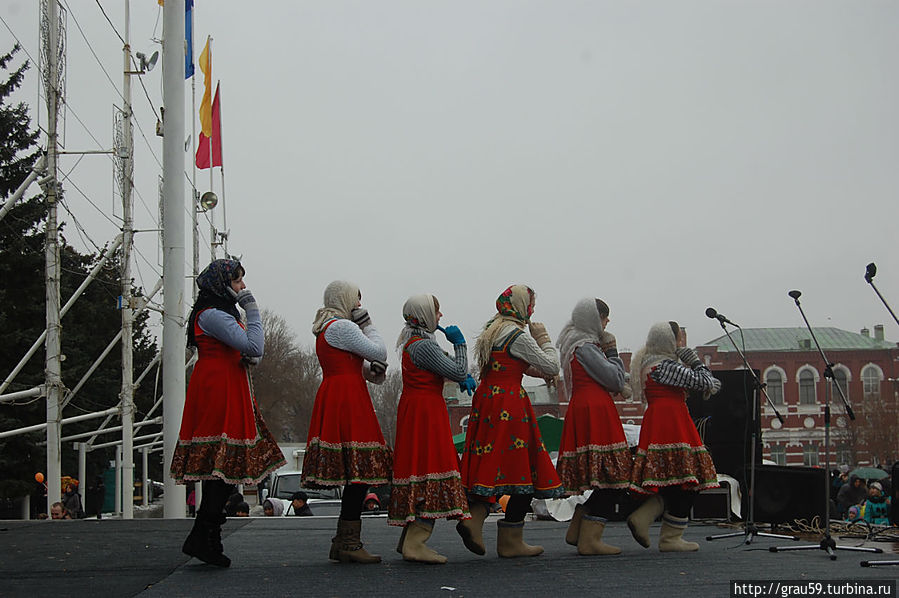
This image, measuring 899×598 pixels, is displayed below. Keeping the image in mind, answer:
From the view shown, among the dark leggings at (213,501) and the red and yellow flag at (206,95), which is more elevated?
the red and yellow flag at (206,95)

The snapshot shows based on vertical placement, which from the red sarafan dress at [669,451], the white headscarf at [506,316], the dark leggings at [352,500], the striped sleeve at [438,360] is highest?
the white headscarf at [506,316]

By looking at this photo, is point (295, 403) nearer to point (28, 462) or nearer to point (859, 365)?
point (28, 462)

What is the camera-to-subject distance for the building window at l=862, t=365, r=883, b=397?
74.7 m

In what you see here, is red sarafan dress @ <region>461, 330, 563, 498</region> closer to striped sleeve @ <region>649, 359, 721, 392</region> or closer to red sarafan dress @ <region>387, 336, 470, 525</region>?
red sarafan dress @ <region>387, 336, 470, 525</region>

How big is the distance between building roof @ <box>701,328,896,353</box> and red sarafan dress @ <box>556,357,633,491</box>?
223 ft

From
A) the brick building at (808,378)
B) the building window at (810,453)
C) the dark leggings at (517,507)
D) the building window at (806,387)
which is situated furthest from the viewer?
the building window at (806,387)

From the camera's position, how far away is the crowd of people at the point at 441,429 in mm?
7043

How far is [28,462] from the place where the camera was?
31312 mm

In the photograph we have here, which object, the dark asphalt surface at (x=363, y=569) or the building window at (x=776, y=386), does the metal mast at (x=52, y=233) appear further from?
the building window at (x=776, y=386)

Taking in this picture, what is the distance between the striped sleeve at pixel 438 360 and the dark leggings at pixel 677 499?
2084mm

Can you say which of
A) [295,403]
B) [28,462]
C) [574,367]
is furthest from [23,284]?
[295,403]

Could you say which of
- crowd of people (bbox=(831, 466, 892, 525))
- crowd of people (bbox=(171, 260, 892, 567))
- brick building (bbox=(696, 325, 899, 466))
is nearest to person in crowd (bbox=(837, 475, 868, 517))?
crowd of people (bbox=(831, 466, 892, 525))

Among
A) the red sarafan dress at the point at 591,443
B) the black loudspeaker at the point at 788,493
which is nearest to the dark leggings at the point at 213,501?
the red sarafan dress at the point at 591,443

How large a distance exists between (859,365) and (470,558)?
243 ft
